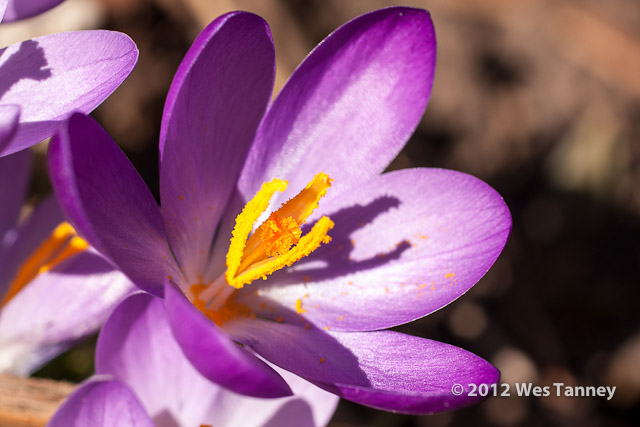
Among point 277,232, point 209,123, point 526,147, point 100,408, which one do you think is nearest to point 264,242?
point 277,232

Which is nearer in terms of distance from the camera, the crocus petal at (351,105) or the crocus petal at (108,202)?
the crocus petal at (108,202)

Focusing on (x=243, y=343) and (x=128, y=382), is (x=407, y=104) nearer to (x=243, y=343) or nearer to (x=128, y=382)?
(x=243, y=343)

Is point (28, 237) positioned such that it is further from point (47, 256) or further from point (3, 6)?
point (3, 6)

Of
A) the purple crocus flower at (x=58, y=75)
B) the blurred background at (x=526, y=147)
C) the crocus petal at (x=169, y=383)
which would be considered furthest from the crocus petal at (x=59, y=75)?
the blurred background at (x=526, y=147)

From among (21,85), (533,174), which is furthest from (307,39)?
(21,85)

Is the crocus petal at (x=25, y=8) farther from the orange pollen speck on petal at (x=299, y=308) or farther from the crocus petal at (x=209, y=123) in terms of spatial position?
the orange pollen speck on petal at (x=299, y=308)

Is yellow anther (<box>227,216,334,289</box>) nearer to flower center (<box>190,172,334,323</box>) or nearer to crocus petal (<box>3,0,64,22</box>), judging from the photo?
flower center (<box>190,172,334,323</box>)
